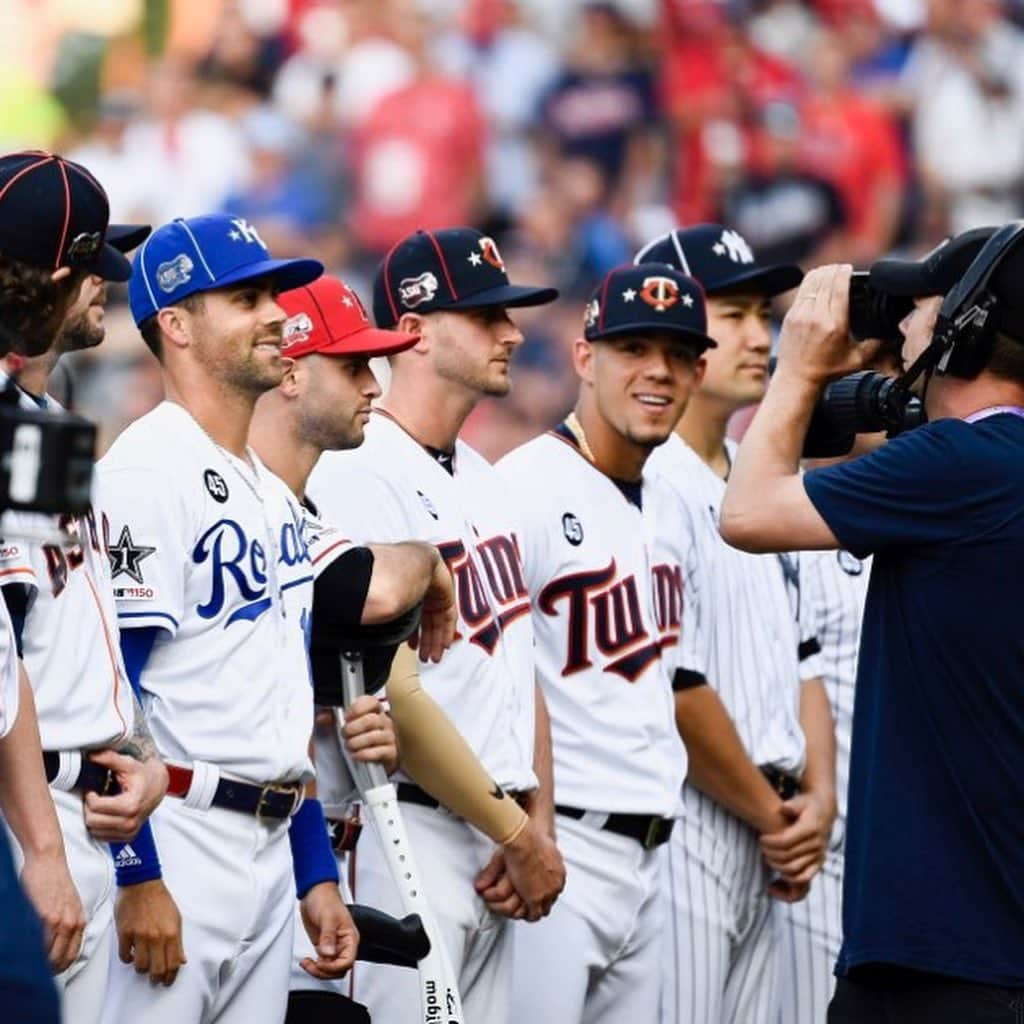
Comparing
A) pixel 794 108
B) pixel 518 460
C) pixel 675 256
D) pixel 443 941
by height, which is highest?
pixel 794 108

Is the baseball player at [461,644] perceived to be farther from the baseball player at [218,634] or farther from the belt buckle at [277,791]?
the belt buckle at [277,791]

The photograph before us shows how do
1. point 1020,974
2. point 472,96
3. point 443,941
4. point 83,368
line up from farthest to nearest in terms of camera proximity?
1. point 472,96
2. point 83,368
3. point 443,941
4. point 1020,974

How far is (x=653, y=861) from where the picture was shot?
5117 millimetres

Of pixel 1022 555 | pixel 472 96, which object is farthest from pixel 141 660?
pixel 472 96

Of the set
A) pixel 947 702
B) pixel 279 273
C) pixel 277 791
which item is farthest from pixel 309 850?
pixel 947 702

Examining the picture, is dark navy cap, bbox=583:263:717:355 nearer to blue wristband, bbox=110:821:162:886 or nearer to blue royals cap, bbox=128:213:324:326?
blue royals cap, bbox=128:213:324:326

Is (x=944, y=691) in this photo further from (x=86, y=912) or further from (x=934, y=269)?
(x=86, y=912)

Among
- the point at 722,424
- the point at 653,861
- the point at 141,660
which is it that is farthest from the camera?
the point at 722,424

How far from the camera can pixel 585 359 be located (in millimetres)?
5422

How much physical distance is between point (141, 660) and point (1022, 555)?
152cm

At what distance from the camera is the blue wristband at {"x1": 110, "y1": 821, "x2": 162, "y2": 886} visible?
3.54 meters

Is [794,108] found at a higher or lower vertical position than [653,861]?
higher

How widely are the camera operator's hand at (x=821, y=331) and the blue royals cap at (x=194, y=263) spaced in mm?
1005

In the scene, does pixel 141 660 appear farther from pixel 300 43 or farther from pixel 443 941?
pixel 300 43
